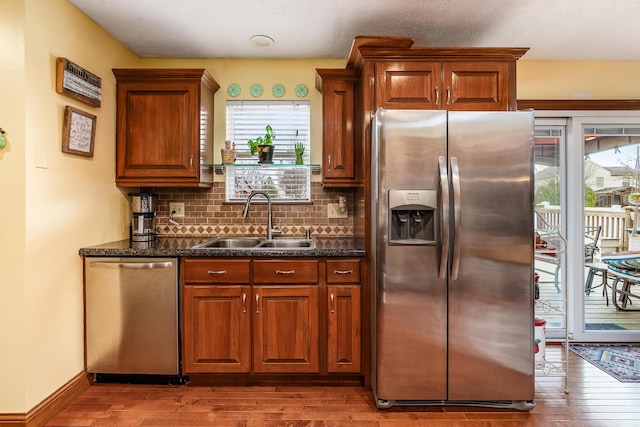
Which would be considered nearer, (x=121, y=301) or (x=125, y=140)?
(x=121, y=301)

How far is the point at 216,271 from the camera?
2.42 m

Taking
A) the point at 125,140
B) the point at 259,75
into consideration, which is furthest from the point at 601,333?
the point at 125,140

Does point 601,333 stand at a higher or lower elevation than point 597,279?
lower

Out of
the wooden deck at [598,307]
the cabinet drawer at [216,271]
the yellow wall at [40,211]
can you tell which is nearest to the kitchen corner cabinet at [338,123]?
the cabinet drawer at [216,271]

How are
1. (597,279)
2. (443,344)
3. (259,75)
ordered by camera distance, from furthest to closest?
(597,279), (259,75), (443,344)

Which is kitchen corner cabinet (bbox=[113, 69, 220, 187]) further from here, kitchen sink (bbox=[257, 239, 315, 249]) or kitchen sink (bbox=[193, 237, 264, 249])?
kitchen sink (bbox=[257, 239, 315, 249])

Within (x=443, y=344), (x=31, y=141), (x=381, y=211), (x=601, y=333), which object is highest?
(x=31, y=141)

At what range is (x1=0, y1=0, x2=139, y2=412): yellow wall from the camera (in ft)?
6.47

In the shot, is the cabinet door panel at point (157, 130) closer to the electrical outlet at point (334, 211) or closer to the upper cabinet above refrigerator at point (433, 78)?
the electrical outlet at point (334, 211)

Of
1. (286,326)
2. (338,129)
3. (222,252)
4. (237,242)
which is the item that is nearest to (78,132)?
(222,252)

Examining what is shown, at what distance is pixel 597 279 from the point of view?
3.36 m

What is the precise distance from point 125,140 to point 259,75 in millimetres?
1202

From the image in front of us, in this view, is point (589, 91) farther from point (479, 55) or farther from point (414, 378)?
point (414, 378)

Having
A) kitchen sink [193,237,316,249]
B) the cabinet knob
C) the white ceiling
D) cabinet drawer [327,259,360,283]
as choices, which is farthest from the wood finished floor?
the white ceiling
